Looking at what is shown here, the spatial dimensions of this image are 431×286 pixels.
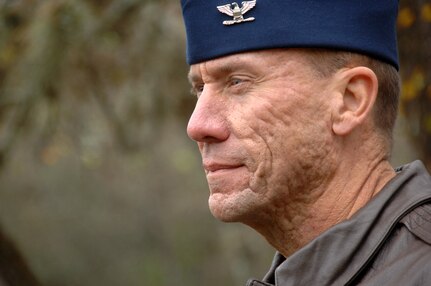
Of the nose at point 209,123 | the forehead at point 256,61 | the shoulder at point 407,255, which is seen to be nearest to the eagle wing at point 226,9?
the forehead at point 256,61

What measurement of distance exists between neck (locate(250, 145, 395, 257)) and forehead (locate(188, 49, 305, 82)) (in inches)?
12.8

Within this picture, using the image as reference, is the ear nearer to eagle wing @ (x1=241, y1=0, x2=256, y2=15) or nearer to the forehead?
the forehead

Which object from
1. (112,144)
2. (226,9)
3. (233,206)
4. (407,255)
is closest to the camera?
(407,255)

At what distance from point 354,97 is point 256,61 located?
0.97ft

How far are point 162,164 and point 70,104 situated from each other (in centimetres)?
921

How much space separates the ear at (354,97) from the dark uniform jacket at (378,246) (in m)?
0.20

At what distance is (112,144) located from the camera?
1226 cm

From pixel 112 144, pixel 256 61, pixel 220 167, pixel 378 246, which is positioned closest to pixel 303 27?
pixel 256 61

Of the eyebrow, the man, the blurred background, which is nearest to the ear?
the man

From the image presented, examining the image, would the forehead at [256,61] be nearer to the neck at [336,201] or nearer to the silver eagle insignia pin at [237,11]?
the silver eagle insignia pin at [237,11]

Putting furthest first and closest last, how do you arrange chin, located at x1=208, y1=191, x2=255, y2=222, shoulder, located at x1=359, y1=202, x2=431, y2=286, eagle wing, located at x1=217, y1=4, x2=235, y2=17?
1. eagle wing, located at x1=217, y1=4, x2=235, y2=17
2. chin, located at x1=208, y1=191, x2=255, y2=222
3. shoulder, located at x1=359, y1=202, x2=431, y2=286

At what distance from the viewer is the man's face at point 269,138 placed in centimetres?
275

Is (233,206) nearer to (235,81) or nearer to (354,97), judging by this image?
(235,81)

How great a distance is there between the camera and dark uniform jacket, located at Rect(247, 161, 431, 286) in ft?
8.12
